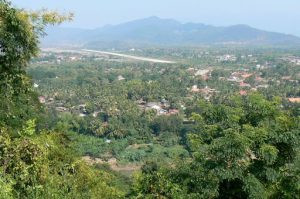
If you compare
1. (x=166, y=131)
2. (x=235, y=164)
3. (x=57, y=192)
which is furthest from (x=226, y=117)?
(x=166, y=131)

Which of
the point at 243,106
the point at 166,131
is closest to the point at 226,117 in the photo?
the point at 243,106

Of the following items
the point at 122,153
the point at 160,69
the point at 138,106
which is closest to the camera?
the point at 122,153

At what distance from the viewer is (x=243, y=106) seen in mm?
7355

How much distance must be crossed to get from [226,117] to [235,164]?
0.90 m

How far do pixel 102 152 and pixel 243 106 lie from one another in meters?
23.1

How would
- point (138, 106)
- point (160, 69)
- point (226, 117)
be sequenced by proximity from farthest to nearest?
point (160, 69) < point (138, 106) < point (226, 117)

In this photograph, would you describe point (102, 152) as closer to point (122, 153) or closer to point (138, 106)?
point (122, 153)

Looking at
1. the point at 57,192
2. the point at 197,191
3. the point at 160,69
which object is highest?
the point at 57,192

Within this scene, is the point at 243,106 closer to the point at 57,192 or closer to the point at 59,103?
the point at 57,192

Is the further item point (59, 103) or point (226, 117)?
point (59, 103)

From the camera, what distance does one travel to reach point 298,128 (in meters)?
6.68

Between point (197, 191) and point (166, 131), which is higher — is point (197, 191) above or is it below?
above

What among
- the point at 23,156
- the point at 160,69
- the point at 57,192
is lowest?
the point at 160,69

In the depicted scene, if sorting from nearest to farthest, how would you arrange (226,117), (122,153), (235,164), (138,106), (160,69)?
(235,164)
(226,117)
(122,153)
(138,106)
(160,69)
